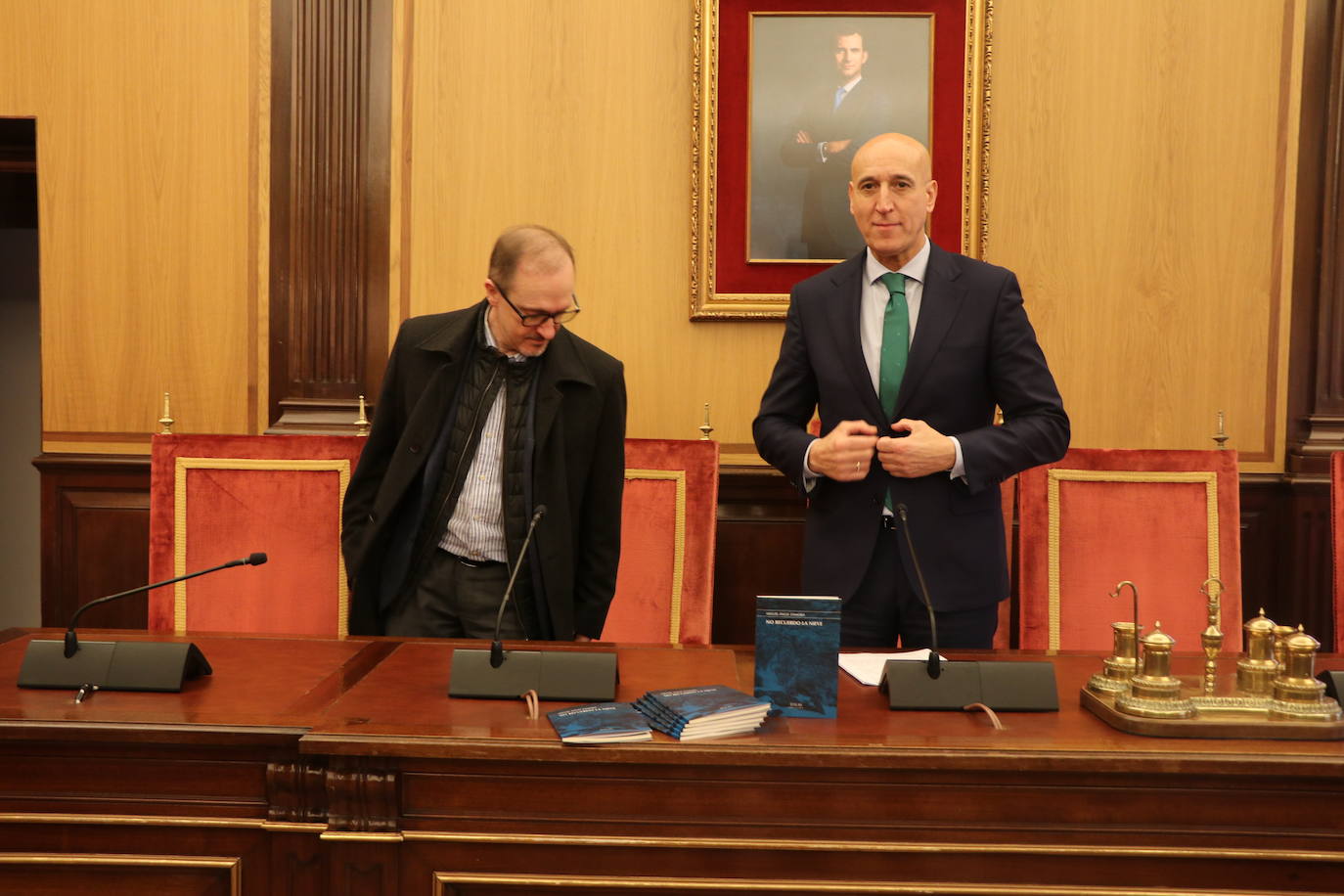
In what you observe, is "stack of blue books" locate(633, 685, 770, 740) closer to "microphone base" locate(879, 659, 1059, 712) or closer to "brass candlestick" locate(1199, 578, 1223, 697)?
"microphone base" locate(879, 659, 1059, 712)

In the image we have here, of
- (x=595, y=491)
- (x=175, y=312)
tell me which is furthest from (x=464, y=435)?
(x=175, y=312)

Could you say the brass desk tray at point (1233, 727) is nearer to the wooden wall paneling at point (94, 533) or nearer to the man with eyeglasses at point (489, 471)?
the man with eyeglasses at point (489, 471)

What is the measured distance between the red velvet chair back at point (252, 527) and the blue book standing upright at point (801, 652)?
139 cm

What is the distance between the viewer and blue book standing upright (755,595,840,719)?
5.74 feet

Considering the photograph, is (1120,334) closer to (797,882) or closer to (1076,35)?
(1076,35)

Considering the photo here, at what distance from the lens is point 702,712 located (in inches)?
64.8

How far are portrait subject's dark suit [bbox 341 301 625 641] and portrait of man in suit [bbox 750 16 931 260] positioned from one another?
1.53 m

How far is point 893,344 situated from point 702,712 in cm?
117

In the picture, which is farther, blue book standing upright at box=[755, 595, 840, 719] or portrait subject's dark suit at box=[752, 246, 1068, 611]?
portrait subject's dark suit at box=[752, 246, 1068, 611]

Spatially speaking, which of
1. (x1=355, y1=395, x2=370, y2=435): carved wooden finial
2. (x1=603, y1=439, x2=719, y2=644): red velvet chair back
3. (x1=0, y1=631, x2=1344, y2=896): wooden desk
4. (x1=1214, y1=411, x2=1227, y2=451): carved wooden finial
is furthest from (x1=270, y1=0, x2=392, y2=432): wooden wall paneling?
(x1=1214, y1=411, x2=1227, y2=451): carved wooden finial

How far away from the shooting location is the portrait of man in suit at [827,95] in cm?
377

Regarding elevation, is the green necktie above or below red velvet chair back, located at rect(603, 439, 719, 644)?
above

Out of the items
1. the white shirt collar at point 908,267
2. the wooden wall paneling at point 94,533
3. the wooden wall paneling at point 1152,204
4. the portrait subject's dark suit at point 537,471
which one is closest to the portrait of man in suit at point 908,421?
the white shirt collar at point 908,267

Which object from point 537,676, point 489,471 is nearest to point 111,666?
point 537,676
